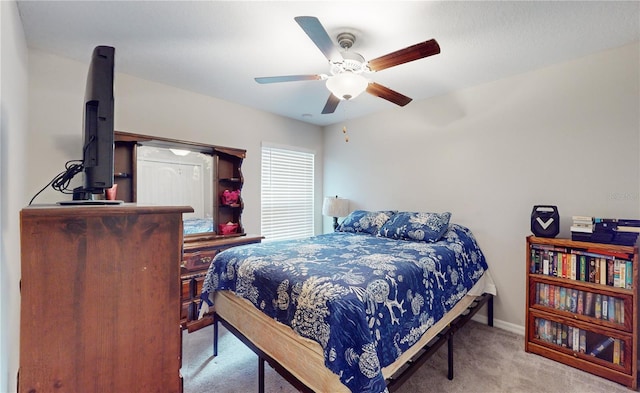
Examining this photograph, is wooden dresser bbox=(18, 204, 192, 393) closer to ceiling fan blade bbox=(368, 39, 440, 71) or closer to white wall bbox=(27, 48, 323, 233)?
ceiling fan blade bbox=(368, 39, 440, 71)

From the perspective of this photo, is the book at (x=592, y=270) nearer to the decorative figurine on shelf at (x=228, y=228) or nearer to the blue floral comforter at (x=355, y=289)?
the blue floral comforter at (x=355, y=289)

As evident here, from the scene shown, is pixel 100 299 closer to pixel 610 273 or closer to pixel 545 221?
pixel 545 221

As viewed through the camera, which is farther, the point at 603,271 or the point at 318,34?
the point at 603,271

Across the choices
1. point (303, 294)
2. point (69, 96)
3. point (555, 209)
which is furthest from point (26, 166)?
point (555, 209)

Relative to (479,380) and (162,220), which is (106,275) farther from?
(479,380)

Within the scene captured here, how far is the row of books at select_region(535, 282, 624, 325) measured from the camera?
201 cm

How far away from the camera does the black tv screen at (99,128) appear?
3.41ft

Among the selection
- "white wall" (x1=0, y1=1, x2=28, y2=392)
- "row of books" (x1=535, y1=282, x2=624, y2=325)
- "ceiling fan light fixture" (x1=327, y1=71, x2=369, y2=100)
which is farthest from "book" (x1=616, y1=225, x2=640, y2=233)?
"white wall" (x1=0, y1=1, x2=28, y2=392)

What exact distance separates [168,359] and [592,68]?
3.57 meters

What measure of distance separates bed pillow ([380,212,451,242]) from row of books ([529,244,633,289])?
75cm

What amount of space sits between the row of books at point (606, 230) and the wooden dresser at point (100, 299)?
2.79 metres

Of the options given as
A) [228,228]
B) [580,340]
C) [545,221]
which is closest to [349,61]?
[545,221]

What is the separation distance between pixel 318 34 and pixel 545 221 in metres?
2.34

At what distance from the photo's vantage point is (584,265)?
2.12 metres
